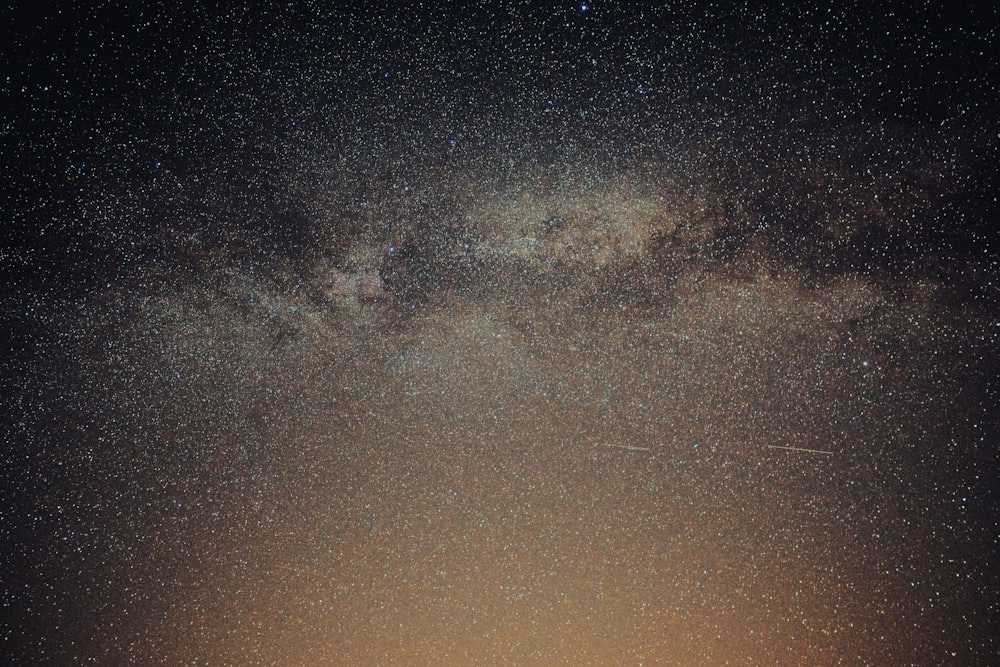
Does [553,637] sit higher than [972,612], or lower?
higher

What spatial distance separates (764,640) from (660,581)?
1.37 ft

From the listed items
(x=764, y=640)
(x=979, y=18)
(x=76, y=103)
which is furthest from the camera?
(x=764, y=640)

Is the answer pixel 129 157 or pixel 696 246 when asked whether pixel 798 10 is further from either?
pixel 129 157

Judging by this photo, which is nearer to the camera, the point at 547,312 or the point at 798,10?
the point at 798,10

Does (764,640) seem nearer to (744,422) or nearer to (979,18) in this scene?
(744,422)

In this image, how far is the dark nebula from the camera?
45.8 inches

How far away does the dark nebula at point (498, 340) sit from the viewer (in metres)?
1.16

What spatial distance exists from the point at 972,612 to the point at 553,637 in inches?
57.7

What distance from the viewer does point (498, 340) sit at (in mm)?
1270

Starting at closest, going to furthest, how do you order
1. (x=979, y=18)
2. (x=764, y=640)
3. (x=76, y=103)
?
(x=979, y=18) → (x=76, y=103) → (x=764, y=640)

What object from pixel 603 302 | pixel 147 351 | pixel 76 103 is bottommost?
pixel 603 302

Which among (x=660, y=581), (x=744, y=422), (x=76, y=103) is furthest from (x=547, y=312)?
(x=76, y=103)

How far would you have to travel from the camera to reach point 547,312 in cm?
125

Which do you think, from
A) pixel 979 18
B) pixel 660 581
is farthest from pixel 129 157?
pixel 979 18
